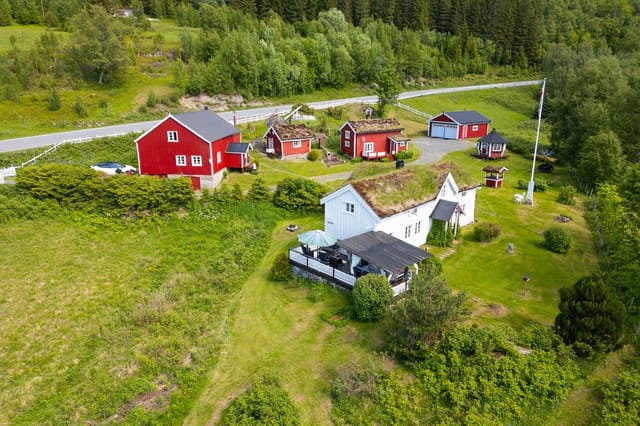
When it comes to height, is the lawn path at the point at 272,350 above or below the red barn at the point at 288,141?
below

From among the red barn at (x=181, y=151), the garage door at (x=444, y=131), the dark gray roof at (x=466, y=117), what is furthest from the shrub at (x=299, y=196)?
the dark gray roof at (x=466, y=117)

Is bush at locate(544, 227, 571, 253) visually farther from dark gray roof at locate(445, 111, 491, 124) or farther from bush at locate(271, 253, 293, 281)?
dark gray roof at locate(445, 111, 491, 124)

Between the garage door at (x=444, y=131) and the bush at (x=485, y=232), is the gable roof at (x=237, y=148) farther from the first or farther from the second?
the garage door at (x=444, y=131)

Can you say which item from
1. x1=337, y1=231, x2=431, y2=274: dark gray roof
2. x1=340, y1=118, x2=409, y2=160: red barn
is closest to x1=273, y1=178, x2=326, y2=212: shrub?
x1=337, y1=231, x2=431, y2=274: dark gray roof

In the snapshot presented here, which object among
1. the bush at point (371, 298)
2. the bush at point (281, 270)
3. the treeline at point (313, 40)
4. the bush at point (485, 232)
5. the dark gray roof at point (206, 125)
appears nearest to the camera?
the bush at point (371, 298)

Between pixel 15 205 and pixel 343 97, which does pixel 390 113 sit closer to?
pixel 343 97

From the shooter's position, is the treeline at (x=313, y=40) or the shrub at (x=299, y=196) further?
the treeline at (x=313, y=40)

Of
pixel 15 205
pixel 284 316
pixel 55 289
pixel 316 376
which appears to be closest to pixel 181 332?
pixel 284 316
